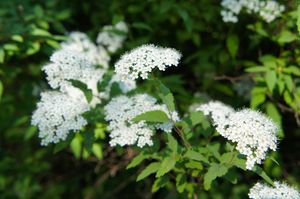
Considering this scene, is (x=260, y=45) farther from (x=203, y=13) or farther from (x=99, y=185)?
(x=99, y=185)

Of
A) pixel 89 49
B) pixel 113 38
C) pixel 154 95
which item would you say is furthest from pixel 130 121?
pixel 113 38

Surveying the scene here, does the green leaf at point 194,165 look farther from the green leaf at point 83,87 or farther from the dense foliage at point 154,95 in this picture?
the green leaf at point 83,87

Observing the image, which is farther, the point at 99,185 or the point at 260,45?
the point at 99,185

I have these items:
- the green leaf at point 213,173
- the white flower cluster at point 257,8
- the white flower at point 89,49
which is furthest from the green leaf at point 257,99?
the white flower at point 89,49

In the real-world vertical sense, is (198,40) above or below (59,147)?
above

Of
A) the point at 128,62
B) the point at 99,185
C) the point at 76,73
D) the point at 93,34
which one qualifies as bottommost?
the point at 99,185

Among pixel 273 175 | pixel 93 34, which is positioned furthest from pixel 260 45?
pixel 93 34
